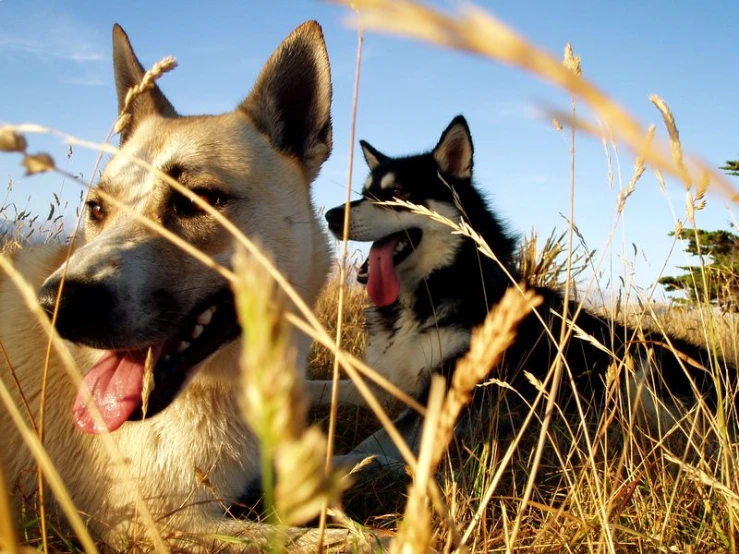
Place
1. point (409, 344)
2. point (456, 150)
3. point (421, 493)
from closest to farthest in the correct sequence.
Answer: point (421, 493) → point (409, 344) → point (456, 150)

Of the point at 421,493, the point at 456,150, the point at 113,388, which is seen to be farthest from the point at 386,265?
the point at 421,493

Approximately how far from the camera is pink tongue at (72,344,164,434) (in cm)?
170

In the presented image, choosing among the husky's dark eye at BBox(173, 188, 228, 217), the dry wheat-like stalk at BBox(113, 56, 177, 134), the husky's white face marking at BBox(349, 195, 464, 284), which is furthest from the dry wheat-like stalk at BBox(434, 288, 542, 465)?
the husky's white face marking at BBox(349, 195, 464, 284)

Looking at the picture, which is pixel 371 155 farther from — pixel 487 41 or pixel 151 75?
pixel 487 41

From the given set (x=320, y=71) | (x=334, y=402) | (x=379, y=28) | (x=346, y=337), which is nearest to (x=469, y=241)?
(x=346, y=337)

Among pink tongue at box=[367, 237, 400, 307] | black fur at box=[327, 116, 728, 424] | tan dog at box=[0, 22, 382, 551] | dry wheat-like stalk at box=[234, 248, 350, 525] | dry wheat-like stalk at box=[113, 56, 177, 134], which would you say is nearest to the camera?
dry wheat-like stalk at box=[234, 248, 350, 525]

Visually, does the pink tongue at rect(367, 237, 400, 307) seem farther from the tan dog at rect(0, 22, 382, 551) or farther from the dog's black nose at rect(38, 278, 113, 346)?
the dog's black nose at rect(38, 278, 113, 346)

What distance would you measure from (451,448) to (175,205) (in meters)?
1.77

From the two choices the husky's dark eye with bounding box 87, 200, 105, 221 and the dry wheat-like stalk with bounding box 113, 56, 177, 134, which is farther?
the husky's dark eye with bounding box 87, 200, 105, 221

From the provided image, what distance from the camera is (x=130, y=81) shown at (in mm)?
2549

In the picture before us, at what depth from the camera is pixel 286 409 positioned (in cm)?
36

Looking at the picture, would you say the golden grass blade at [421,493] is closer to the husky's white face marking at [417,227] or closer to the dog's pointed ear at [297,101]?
the dog's pointed ear at [297,101]

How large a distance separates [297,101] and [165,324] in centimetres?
125

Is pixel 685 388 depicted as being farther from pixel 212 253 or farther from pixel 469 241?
pixel 212 253
